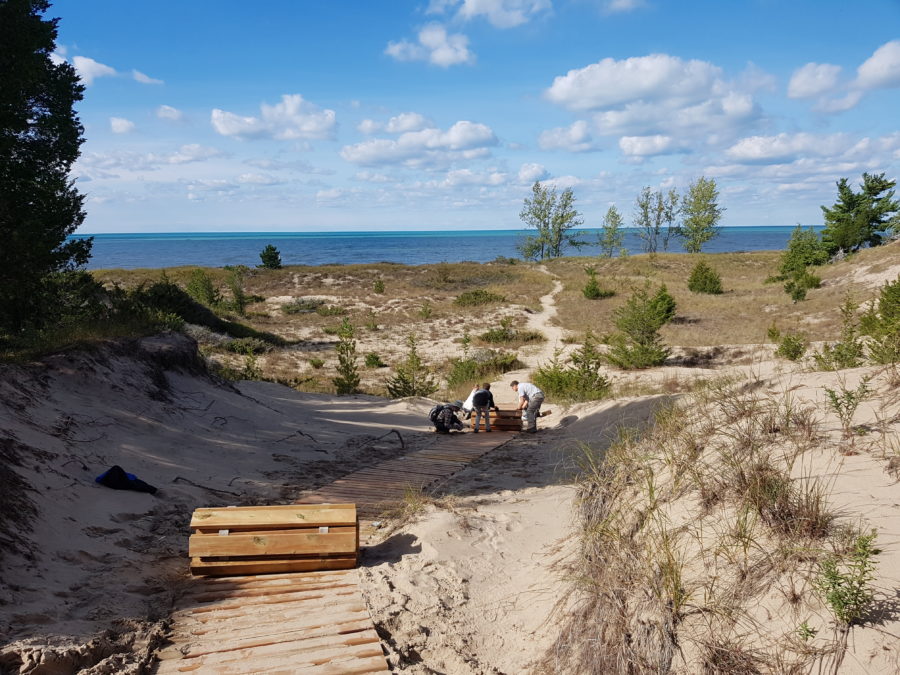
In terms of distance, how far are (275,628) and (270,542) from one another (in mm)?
1050

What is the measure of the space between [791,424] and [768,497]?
1.53 metres

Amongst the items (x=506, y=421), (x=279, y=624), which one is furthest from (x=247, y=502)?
(x=506, y=421)

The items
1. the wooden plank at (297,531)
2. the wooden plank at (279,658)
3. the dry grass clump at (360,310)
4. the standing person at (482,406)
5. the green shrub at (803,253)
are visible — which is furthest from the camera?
the green shrub at (803,253)

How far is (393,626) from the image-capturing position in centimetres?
434

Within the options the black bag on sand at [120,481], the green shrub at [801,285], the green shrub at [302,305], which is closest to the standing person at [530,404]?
the black bag on sand at [120,481]

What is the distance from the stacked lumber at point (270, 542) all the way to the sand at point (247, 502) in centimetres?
30

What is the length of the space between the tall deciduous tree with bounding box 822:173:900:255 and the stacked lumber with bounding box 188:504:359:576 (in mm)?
50022

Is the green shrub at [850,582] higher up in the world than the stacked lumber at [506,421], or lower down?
higher up

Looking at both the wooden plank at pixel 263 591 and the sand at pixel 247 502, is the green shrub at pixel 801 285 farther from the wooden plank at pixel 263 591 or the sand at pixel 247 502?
the wooden plank at pixel 263 591

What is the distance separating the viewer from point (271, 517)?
5.30 m

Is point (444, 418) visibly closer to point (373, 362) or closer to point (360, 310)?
point (373, 362)

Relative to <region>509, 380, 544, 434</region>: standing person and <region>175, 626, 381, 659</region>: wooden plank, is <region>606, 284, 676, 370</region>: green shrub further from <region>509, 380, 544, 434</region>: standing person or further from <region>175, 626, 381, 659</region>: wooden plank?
<region>175, 626, 381, 659</region>: wooden plank

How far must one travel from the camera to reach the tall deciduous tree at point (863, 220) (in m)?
43.2

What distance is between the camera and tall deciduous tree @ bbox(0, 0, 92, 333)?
10633mm
